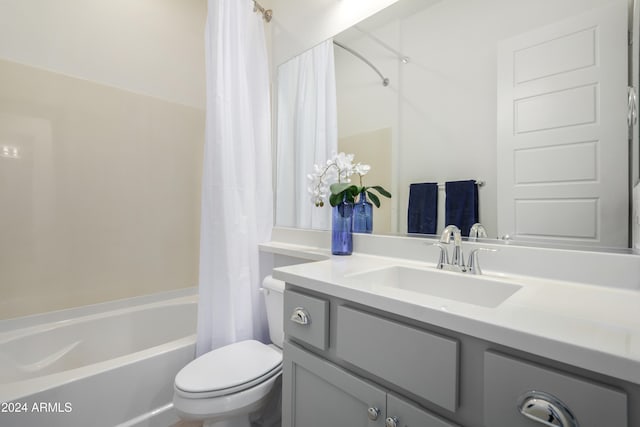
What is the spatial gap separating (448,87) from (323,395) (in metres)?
1.19

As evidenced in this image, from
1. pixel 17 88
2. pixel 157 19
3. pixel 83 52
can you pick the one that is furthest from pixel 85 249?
pixel 157 19

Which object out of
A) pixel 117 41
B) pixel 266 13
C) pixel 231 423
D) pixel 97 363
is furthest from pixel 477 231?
pixel 117 41

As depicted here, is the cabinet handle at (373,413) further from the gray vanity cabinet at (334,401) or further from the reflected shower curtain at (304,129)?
the reflected shower curtain at (304,129)

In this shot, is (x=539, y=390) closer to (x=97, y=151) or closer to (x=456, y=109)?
(x=456, y=109)

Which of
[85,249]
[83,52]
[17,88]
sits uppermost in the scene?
[83,52]

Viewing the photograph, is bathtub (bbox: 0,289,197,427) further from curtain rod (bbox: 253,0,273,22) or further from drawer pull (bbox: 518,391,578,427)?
curtain rod (bbox: 253,0,273,22)

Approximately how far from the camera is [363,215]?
1.46 meters

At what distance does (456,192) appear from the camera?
1.18 metres

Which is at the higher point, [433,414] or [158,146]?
[158,146]

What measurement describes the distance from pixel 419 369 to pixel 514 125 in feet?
2.89

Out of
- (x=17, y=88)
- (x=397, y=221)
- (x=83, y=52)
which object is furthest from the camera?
(x=83, y=52)

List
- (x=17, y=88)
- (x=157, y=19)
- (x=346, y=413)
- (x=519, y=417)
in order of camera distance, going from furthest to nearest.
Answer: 1. (x=157, y=19)
2. (x=17, y=88)
3. (x=346, y=413)
4. (x=519, y=417)

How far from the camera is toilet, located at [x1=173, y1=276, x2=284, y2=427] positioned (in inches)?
41.5

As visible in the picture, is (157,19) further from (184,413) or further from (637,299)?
(637,299)
